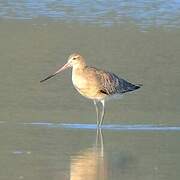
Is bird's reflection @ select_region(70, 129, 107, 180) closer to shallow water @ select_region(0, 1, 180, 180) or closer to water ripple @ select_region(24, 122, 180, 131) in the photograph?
shallow water @ select_region(0, 1, 180, 180)

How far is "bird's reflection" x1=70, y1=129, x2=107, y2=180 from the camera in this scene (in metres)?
8.69

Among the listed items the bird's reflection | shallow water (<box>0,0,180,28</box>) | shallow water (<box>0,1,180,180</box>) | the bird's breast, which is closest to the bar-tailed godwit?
the bird's breast

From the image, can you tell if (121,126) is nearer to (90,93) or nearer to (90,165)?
(90,93)

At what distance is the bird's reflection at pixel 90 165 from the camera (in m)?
8.69

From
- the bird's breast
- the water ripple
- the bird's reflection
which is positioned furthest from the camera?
the bird's breast

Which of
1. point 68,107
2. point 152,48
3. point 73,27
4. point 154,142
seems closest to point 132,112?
point 68,107

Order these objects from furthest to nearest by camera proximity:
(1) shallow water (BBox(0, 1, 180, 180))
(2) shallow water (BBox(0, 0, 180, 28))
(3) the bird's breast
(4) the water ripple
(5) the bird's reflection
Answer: (2) shallow water (BBox(0, 0, 180, 28))
(3) the bird's breast
(4) the water ripple
(1) shallow water (BBox(0, 1, 180, 180))
(5) the bird's reflection

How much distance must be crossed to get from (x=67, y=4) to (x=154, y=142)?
34.8ft

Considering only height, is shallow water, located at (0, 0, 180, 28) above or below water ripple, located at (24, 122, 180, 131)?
below

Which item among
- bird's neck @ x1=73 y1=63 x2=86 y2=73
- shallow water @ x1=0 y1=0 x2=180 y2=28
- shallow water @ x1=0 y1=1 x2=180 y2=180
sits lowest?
shallow water @ x1=0 y1=0 x2=180 y2=28

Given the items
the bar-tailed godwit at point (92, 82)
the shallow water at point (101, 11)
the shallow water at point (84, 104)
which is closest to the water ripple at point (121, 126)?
the shallow water at point (84, 104)

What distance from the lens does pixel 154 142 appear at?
409 inches

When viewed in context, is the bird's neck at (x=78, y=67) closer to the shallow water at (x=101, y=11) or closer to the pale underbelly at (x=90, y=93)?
the pale underbelly at (x=90, y=93)

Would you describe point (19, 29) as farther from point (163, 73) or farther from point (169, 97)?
point (169, 97)
